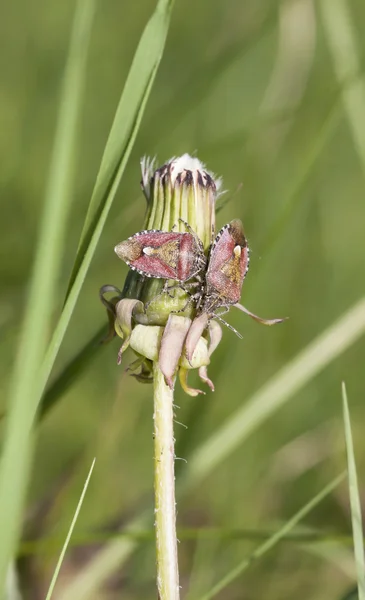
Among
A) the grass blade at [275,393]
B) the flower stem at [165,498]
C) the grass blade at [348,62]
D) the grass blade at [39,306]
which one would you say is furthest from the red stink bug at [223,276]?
the grass blade at [348,62]

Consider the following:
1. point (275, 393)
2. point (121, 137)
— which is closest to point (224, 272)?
point (121, 137)

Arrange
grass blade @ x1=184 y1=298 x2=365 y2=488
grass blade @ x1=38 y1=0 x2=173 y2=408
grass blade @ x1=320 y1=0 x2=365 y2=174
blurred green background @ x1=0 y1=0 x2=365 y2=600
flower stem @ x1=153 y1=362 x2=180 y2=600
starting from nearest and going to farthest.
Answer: grass blade @ x1=38 y1=0 x2=173 y2=408 → flower stem @ x1=153 y1=362 x2=180 y2=600 → grass blade @ x1=184 y1=298 x2=365 y2=488 → grass blade @ x1=320 y1=0 x2=365 y2=174 → blurred green background @ x1=0 y1=0 x2=365 y2=600

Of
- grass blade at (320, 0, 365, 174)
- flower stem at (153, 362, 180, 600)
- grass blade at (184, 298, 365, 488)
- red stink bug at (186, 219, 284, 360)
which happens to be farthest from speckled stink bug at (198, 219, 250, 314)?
grass blade at (320, 0, 365, 174)

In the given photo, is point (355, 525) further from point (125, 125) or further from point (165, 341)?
point (125, 125)

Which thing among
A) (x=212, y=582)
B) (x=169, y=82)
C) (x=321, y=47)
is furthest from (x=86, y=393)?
(x=321, y=47)

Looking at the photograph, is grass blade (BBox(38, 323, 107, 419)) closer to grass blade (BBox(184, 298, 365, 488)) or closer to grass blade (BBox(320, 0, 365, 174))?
grass blade (BBox(184, 298, 365, 488))

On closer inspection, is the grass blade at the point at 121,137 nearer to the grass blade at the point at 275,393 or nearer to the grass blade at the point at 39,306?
the grass blade at the point at 39,306
